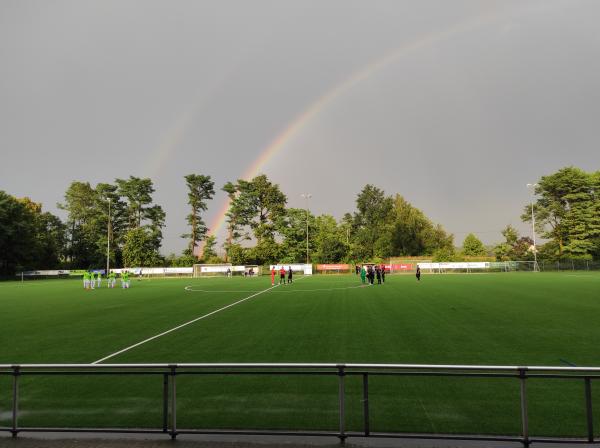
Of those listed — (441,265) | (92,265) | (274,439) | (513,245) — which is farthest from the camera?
(513,245)

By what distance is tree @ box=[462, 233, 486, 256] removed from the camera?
104875 millimetres

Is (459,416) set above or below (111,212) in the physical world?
below

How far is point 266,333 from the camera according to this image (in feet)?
43.3

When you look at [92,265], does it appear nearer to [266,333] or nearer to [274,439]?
[266,333]

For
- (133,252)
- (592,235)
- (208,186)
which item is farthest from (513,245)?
(133,252)

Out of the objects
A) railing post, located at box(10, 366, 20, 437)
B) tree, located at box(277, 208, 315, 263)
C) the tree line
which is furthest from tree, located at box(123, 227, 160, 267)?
railing post, located at box(10, 366, 20, 437)

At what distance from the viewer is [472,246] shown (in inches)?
4144

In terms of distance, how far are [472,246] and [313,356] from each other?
104530 mm

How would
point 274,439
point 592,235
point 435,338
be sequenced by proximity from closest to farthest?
point 274,439
point 435,338
point 592,235

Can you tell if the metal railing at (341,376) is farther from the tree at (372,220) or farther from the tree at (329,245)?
the tree at (372,220)

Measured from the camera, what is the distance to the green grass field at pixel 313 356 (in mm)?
6016

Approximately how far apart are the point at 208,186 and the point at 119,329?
8075cm

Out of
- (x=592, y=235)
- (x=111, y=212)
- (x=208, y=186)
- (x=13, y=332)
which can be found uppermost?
(x=208, y=186)

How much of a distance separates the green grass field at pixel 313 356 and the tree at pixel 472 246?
88336 mm
